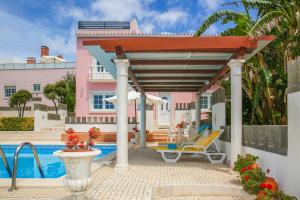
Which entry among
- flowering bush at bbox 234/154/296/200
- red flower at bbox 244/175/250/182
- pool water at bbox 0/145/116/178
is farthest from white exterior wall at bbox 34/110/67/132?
red flower at bbox 244/175/250/182

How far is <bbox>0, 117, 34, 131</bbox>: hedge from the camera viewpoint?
26.0 metres

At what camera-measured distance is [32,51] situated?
174 ft

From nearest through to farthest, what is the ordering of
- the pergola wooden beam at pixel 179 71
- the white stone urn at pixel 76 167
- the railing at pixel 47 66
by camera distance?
the white stone urn at pixel 76 167 < the pergola wooden beam at pixel 179 71 < the railing at pixel 47 66

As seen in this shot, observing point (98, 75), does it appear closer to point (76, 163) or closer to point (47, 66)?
point (47, 66)

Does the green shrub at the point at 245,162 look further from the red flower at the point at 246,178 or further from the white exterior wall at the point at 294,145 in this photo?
the white exterior wall at the point at 294,145

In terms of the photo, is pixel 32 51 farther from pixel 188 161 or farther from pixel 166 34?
pixel 188 161

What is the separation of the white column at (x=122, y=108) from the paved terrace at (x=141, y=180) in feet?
1.37

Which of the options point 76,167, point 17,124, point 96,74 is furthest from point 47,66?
point 76,167

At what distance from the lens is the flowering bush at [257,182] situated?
5.99 meters

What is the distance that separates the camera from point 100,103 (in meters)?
30.8

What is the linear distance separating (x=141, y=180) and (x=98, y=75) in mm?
22514

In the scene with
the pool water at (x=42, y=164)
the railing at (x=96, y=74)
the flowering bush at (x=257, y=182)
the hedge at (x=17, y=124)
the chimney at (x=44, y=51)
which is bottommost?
the pool water at (x=42, y=164)

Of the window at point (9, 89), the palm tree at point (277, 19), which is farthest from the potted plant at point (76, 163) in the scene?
the window at point (9, 89)

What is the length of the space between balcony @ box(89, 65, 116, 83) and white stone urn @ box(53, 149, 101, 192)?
24392 mm
